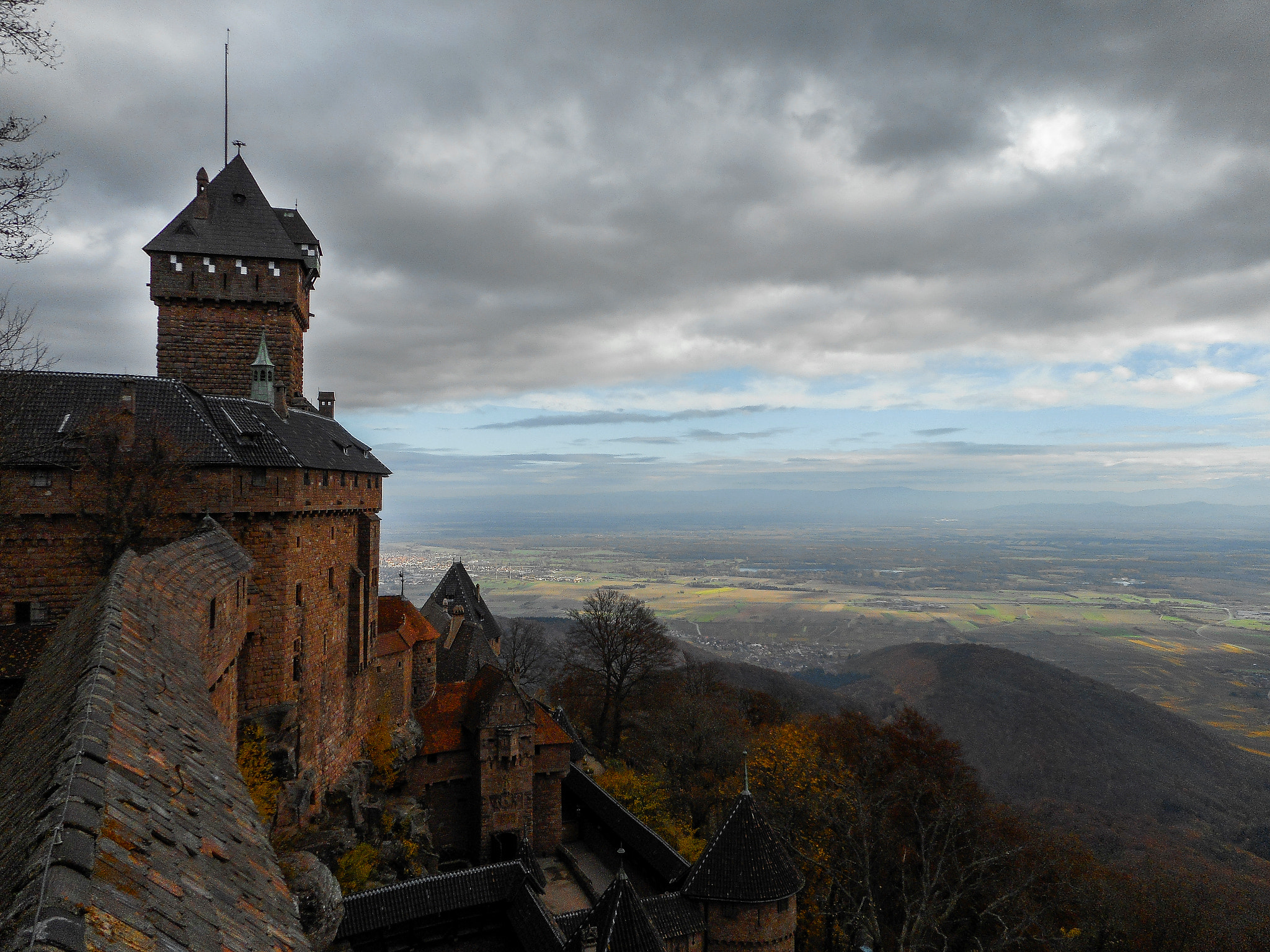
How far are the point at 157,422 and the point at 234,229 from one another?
9394 millimetres

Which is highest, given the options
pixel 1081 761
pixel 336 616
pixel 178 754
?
pixel 178 754

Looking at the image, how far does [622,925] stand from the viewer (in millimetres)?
15336

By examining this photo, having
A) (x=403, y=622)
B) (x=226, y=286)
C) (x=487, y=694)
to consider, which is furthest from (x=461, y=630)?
(x=226, y=286)

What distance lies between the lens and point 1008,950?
27.1 meters

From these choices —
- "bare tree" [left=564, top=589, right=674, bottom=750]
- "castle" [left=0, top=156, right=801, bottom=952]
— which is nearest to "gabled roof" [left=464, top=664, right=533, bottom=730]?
"castle" [left=0, top=156, right=801, bottom=952]

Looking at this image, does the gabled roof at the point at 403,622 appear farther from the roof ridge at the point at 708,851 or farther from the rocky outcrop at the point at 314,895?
the rocky outcrop at the point at 314,895

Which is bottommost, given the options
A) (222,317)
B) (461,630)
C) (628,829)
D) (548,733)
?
(628,829)

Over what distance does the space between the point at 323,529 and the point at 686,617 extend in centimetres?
10660


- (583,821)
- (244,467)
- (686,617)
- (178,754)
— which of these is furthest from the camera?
(686,617)

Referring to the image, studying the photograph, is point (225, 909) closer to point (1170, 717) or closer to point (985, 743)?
point (985, 743)

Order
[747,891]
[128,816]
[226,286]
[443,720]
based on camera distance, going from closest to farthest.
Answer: [128,816] → [747,891] → [226,286] → [443,720]

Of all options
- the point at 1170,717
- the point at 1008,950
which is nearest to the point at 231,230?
the point at 1008,950

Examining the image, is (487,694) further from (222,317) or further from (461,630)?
(222,317)

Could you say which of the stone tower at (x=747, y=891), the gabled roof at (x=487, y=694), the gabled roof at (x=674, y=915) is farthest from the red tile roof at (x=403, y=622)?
the stone tower at (x=747, y=891)
